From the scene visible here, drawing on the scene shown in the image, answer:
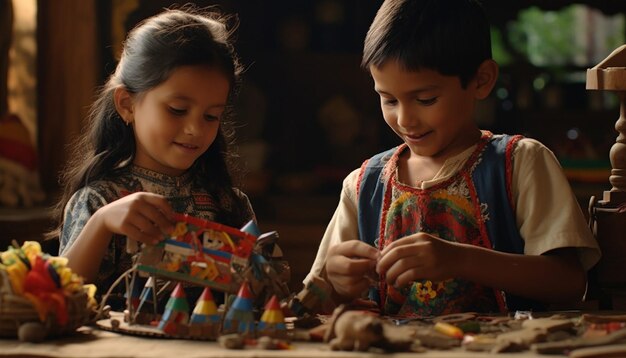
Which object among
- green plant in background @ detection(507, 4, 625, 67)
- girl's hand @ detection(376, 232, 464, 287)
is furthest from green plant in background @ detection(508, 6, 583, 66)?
girl's hand @ detection(376, 232, 464, 287)

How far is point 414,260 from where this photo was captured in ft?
5.29

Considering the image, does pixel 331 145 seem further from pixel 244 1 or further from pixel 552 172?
pixel 552 172

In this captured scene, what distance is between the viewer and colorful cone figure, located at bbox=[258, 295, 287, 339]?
1.42m

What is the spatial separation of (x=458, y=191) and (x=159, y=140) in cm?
57

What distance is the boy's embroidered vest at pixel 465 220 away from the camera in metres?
1.88

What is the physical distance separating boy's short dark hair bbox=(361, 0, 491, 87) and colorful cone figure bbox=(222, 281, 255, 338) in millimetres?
568

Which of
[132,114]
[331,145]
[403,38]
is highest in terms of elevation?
[403,38]

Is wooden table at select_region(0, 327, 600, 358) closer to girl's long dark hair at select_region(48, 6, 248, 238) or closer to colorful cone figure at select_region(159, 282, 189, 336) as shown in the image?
colorful cone figure at select_region(159, 282, 189, 336)

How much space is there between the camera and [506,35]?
5055mm

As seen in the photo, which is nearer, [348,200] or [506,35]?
[348,200]

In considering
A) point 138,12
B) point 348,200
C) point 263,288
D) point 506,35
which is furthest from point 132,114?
point 506,35

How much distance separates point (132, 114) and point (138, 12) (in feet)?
9.04

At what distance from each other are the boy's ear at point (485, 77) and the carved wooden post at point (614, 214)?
0.18m

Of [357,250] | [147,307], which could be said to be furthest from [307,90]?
[147,307]
